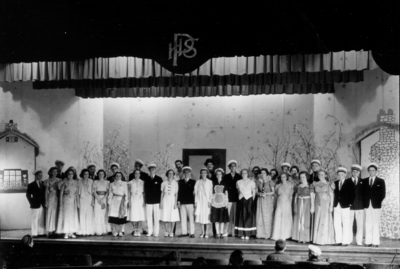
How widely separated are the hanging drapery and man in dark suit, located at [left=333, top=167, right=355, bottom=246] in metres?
2.05

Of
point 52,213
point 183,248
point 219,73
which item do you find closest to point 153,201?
point 183,248

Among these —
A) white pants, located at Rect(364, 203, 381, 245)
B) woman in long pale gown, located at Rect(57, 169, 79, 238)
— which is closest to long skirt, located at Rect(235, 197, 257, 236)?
white pants, located at Rect(364, 203, 381, 245)

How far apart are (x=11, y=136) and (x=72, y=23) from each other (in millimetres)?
6534

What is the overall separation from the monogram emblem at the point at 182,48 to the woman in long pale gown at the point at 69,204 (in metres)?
5.05

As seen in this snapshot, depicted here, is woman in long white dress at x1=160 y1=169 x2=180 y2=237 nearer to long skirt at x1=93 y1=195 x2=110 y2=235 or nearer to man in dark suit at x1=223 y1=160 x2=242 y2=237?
man in dark suit at x1=223 y1=160 x2=242 y2=237

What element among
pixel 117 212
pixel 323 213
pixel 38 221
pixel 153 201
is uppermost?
pixel 153 201

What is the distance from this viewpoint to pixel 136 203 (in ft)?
31.1

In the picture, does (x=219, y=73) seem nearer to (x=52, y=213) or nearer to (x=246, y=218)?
(x=246, y=218)

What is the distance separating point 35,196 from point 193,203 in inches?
121

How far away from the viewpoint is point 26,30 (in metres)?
5.32

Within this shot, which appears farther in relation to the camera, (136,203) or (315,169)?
(136,203)

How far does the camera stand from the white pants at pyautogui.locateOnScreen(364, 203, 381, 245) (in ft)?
27.8

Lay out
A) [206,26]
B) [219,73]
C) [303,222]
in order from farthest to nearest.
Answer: [303,222] < [219,73] < [206,26]

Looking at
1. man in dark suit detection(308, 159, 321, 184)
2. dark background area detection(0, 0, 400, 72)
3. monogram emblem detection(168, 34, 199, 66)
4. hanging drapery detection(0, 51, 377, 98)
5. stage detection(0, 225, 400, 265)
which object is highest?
hanging drapery detection(0, 51, 377, 98)
